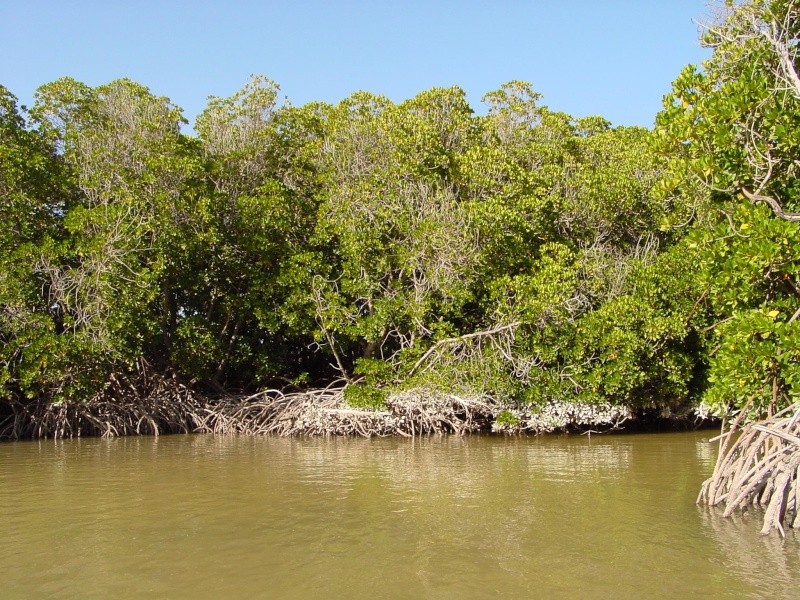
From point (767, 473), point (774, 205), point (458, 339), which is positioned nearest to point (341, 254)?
point (458, 339)

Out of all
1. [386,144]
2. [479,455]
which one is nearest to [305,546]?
[479,455]

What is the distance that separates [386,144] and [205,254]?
3.84 m

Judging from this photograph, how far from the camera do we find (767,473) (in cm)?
623

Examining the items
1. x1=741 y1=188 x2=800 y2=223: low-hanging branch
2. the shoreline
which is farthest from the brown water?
the shoreline

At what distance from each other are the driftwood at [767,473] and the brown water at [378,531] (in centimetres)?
20

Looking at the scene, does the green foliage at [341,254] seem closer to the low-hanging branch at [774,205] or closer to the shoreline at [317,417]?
the shoreline at [317,417]

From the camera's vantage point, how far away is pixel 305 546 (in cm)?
603

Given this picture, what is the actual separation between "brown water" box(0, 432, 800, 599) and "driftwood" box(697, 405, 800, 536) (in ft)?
0.65

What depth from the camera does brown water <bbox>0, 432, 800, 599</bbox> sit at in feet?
16.7

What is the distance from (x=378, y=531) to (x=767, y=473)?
Result: 10.0 ft

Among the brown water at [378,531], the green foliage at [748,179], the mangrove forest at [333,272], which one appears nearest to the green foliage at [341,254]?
the mangrove forest at [333,272]

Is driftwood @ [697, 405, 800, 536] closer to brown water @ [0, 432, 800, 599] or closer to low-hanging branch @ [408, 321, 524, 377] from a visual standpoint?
brown water @ [0, 432, 800, 599]

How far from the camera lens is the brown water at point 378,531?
508 cm

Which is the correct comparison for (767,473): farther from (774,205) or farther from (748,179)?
(748,179)
